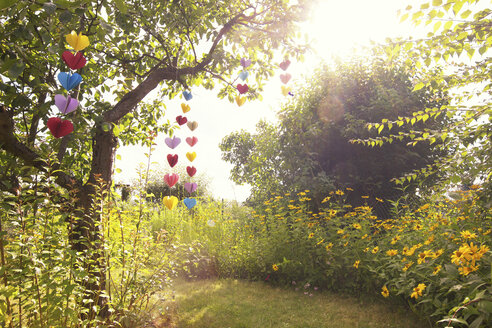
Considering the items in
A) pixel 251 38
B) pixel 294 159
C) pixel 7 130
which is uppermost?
pixel 251 38

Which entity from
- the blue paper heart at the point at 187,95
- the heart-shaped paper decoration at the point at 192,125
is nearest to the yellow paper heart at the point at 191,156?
the heart-shaped paper decoration at the point at 192,125

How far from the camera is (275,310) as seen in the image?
10.7 ft

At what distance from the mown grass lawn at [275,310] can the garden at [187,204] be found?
0.08ft

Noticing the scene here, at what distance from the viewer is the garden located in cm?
190

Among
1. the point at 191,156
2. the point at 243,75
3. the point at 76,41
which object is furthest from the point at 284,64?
the point at 76,41

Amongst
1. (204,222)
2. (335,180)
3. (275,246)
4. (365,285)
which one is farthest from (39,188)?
(335,180)

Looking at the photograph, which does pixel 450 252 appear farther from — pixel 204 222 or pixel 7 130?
pixel 204 222

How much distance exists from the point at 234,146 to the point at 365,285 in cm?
1380

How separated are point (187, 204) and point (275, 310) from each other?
1530 millimetres

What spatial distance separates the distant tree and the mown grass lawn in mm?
2929

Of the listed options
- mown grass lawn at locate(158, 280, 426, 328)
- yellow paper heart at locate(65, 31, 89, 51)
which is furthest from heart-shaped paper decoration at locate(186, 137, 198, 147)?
mown grass lawn at locate(158, 280, 426, 328)

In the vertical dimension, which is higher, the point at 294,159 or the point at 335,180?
the point at 294,159

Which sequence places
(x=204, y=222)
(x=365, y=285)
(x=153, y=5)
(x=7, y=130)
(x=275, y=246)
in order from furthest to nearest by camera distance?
(x=204, y=222) → (x=275, y=246) → (x=365, y=285) → (x=153, y=5) → (x=7, y=130)

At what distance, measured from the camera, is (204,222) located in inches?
248
